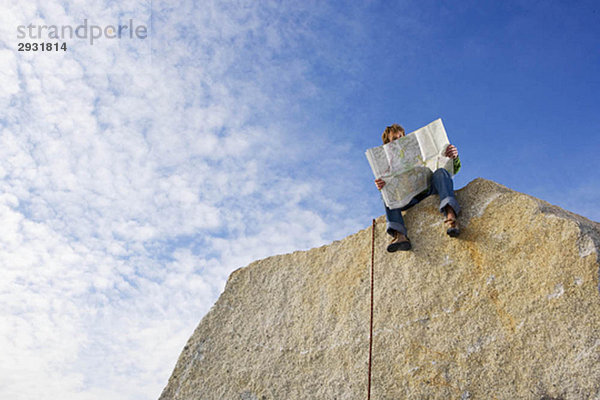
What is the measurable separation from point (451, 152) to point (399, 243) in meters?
0.71

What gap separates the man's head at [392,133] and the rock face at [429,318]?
53cm

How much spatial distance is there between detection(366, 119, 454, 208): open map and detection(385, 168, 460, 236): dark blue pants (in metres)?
0.05

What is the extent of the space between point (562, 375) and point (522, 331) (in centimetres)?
27

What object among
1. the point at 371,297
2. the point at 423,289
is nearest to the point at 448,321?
the point at 423,289

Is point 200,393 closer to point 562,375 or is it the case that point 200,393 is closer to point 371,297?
point 371,297

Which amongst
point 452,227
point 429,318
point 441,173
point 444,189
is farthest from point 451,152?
point 429,318

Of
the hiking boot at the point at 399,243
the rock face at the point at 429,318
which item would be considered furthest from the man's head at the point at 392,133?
the hiking boot at the point at 399,243

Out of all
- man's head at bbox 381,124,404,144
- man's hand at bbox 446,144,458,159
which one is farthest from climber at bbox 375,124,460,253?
man's head at bbox 381,124,404,144

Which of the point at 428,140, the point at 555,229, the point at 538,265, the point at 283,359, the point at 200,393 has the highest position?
the point at 428,140

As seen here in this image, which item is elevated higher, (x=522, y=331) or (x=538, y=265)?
(x=538, y=265)

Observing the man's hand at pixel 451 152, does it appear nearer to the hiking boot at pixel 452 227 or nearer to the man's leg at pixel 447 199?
the man's leg at pixel 447 199

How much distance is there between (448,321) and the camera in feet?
9.64

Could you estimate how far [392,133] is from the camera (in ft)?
12.1

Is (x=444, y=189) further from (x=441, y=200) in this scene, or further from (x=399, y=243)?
(x=399, y=243)
